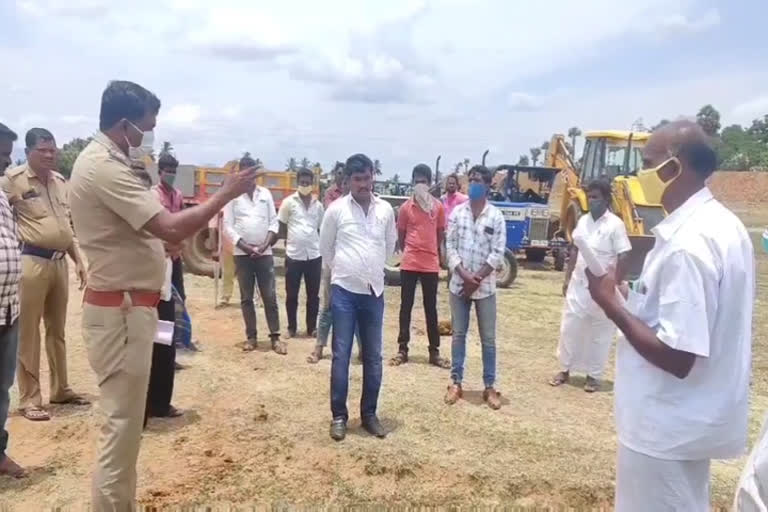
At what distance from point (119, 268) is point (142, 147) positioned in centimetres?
58

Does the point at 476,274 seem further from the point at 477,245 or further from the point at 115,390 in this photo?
the point at 115,390

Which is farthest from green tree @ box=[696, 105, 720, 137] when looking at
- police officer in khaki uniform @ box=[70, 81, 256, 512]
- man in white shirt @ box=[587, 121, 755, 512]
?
police officer in khaki uniform @ box=[70, 81, 256, 512]

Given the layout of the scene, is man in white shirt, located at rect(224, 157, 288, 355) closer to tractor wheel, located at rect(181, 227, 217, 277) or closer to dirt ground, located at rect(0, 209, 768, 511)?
dirt ground, located at rect(0, 209, 768, 511)

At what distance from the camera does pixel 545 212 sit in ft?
46.1

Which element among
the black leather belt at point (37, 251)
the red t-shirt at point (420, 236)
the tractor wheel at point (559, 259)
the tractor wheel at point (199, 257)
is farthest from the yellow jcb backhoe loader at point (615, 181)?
the black leather belt at point (37, 251)

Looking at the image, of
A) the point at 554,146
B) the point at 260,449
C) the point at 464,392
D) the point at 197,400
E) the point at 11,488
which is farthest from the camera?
the point at 554,146

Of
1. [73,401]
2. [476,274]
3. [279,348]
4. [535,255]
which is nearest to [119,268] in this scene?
[73,401]

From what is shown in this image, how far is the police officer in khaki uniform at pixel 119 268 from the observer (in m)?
2.78

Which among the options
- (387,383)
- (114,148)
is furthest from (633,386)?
(387,383)

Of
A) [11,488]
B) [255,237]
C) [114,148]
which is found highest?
[114,148]

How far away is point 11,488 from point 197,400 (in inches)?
68.6

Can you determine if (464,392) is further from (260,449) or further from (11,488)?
(11,488)

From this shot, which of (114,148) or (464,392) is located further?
(464,392)

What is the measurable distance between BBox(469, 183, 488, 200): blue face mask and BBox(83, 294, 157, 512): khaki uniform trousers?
317 cm
